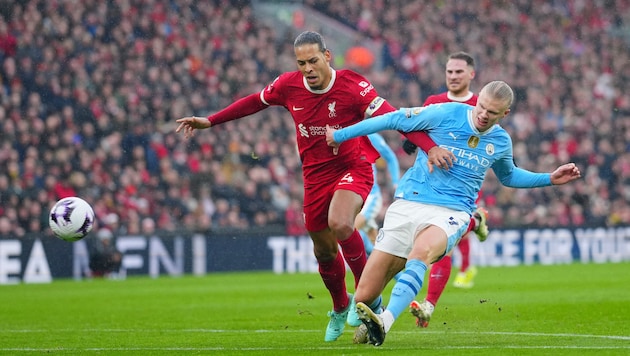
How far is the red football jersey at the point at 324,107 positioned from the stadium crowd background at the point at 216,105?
1261 centimetres

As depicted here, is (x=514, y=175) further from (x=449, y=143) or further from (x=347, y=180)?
(x=347, y=180)

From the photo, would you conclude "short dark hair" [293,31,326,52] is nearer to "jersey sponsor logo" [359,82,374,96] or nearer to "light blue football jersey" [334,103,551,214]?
"jersey sponsor logo" [359,82,374,96]

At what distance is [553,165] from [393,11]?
7330mm

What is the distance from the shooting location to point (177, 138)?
23.5 m

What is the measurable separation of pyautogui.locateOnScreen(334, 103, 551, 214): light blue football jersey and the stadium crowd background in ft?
45.8

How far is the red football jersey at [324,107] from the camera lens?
899cm

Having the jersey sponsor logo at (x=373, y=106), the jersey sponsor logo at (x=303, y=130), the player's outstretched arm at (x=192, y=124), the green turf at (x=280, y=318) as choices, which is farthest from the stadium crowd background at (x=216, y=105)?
the jersey sponsor logo at (x=373, y=106)

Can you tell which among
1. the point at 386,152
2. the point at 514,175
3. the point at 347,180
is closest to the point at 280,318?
the point at 386,152

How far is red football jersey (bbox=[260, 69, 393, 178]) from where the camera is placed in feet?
29.5

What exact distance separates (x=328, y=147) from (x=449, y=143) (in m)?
1.39

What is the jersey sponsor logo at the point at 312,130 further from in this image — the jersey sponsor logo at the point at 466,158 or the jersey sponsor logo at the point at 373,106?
the jersey sponsor logo at the point at 466,158

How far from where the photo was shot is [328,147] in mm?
9102

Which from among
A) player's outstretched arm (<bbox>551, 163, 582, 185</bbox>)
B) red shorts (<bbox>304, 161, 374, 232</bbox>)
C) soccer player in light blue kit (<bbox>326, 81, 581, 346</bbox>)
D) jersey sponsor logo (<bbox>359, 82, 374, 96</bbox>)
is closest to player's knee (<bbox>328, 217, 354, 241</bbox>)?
red shorts (<bbox>304, 161, 374, 232</bbox>)

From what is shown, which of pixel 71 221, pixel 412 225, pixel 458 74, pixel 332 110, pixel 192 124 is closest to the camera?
pixel 412 225
